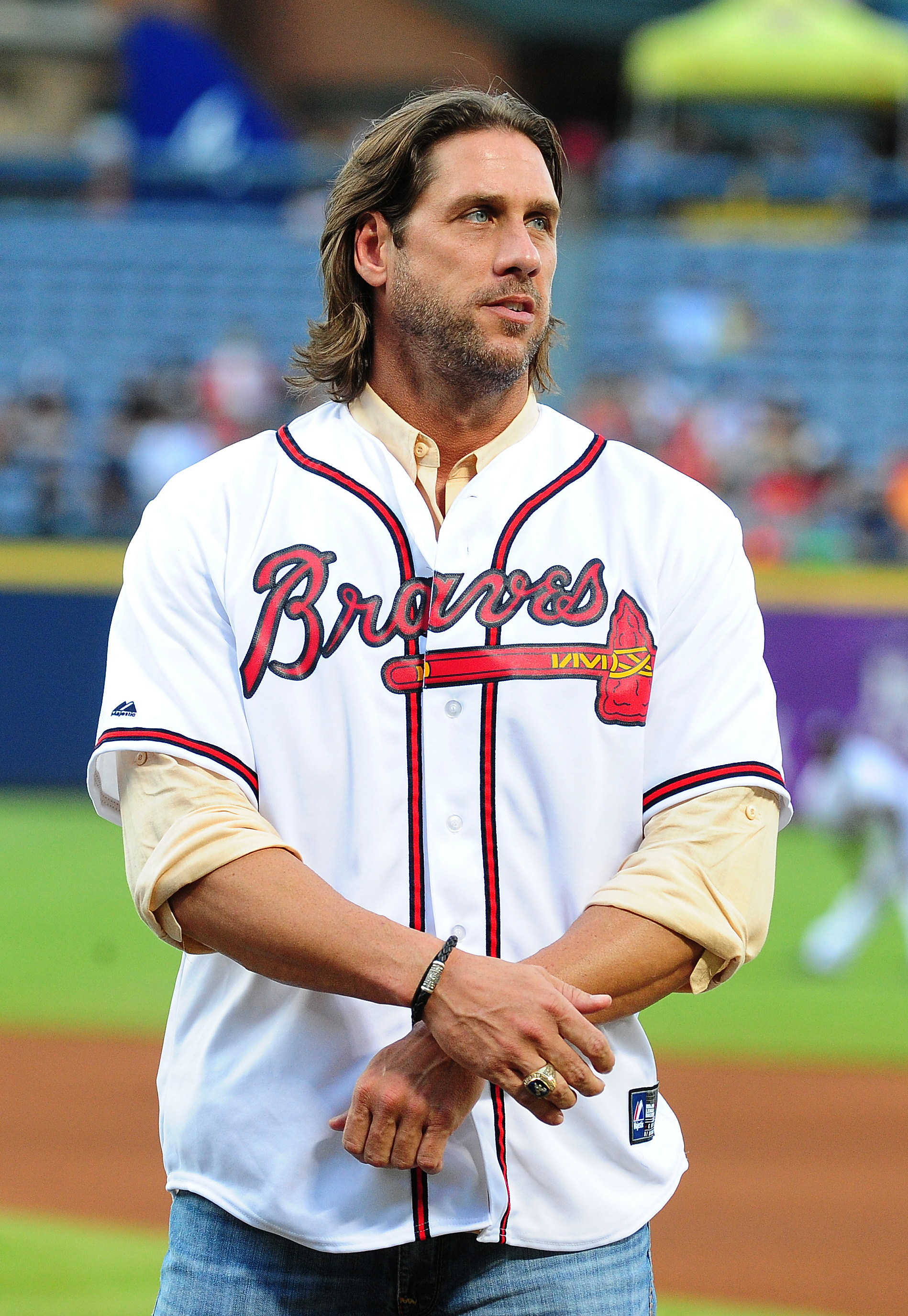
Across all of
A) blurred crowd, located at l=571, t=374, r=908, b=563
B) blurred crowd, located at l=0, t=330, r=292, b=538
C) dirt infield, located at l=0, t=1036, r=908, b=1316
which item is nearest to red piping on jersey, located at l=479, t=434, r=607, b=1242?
dirt infield, located at l=0, t=1036, r=908, b=1316

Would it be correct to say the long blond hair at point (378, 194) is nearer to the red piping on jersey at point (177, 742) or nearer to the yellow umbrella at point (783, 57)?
the red piping on jersey at point (177, 742)

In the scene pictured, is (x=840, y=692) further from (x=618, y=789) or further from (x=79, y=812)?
(x=618, y=789)

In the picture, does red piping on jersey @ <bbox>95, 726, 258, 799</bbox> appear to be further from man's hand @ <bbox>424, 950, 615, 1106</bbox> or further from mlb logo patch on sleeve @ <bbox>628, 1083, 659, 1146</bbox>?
mlb logo patch on sleeve @ <bbox>628, 1083, 659, 1146</bbox>

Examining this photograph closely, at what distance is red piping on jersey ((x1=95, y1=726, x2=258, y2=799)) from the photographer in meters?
2.05

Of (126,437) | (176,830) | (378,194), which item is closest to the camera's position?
(176,830)

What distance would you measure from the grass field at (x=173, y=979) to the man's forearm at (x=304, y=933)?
19.9 feet

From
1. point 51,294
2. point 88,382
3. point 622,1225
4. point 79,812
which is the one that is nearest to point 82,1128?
point 622,1225

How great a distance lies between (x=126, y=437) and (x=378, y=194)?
13266mm

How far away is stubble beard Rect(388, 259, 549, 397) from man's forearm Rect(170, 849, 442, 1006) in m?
0.66

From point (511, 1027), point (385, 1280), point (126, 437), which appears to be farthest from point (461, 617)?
point (126, 437)

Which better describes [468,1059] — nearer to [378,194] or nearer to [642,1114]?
[642,1114]

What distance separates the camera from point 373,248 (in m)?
2.35

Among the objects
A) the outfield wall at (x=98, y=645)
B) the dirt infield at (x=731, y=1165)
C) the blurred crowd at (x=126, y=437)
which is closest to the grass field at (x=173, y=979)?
the dirt infield at (x=731, y=1165)

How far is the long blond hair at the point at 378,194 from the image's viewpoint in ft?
7.32
